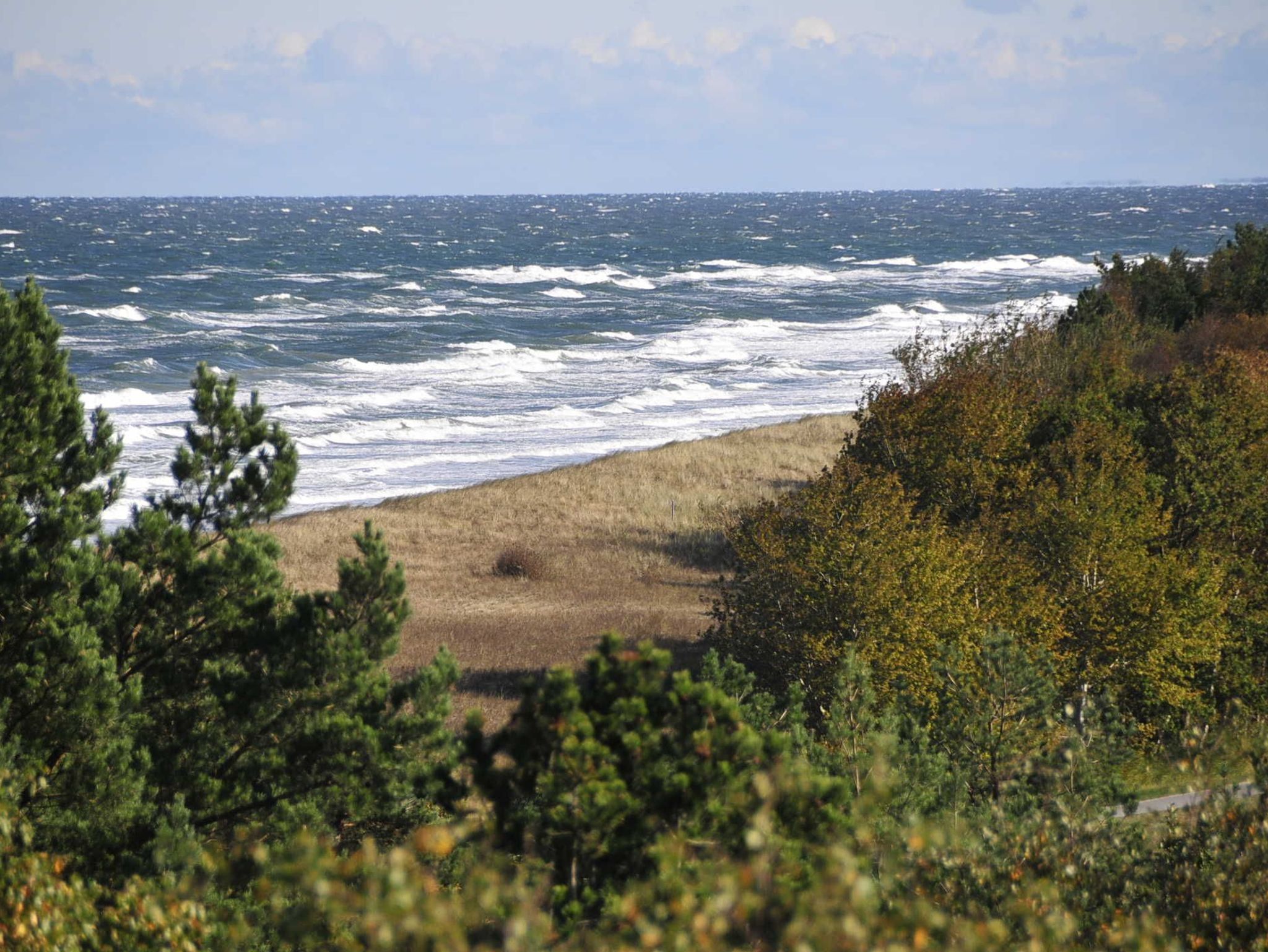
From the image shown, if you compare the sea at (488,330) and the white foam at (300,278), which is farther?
the white foam at (300,278)

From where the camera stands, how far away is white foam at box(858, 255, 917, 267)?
144 m

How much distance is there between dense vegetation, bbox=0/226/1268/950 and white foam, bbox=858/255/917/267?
12642cm

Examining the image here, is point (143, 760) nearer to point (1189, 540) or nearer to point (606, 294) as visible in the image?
point (1189, 540)

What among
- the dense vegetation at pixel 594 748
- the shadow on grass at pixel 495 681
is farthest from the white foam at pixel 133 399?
the dense vegetation at pixel 594 748

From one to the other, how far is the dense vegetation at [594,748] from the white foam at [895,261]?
126 meters

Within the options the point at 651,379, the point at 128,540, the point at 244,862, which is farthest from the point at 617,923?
the point at 651,379

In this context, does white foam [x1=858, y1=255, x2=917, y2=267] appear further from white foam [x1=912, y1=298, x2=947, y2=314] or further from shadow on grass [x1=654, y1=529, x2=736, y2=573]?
shadow on grass [x1=654, y1=529, x2=736, y2=573]

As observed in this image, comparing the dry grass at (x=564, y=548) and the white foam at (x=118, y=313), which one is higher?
the white foam at (x=118, y=313)

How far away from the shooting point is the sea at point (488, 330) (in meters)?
52.8

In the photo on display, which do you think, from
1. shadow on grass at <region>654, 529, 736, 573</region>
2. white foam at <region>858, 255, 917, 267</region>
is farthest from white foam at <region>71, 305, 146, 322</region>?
white foam at <region>858, 255, 917, 267</region>

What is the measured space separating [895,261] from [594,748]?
5733 inches

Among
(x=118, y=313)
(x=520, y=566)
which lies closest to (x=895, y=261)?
(x=118, y=313)

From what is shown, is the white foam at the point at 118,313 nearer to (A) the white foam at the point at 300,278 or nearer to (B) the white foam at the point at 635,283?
(A) the white foam at the point at 300,278

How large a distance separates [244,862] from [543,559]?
2797cm
